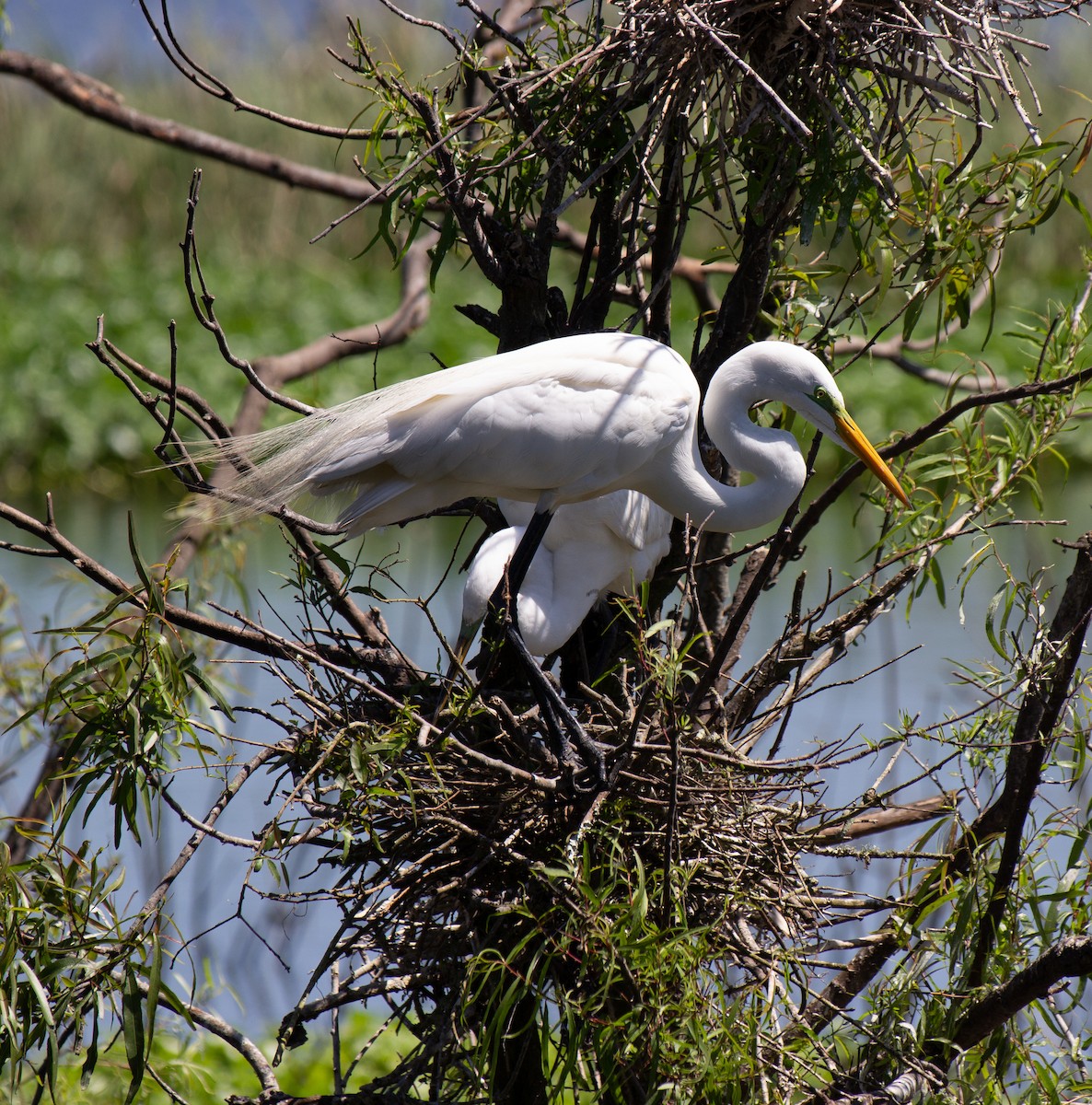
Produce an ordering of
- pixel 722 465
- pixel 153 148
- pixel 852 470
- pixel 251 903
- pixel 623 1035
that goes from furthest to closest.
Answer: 1. pixel 153 148
2. pixel 251 903
3. pixel 722 465
4. pixel 852 470
5. pixel 623 1035

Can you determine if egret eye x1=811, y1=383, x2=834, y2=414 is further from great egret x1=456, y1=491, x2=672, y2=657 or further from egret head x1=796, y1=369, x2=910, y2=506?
great egret x1=456, y1=491, x2=672, y2=657

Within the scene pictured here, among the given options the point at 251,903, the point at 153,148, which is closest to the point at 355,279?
the point at 153,148

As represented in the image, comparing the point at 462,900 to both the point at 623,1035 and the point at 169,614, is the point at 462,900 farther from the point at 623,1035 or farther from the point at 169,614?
the point at 169,614

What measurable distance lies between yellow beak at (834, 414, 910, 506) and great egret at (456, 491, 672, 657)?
386 mm

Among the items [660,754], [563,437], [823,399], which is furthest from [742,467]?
[660,754]

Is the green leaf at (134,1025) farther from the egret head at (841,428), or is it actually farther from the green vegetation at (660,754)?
the egret head at (841,428)

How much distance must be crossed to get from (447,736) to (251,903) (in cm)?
362

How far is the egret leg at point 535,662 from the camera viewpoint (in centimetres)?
175

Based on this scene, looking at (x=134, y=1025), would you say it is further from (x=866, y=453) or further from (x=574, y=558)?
(x=866, y=453)

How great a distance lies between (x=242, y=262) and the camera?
10.3 m

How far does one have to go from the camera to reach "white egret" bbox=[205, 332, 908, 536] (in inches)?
71.3

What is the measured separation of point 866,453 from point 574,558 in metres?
0.54

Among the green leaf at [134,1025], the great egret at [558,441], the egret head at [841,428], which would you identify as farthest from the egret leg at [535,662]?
the green leaf at [134,1025]

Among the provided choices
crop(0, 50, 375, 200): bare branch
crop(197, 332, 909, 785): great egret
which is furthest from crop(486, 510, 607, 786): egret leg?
crop(0, 50, 375, 200): bare branch
